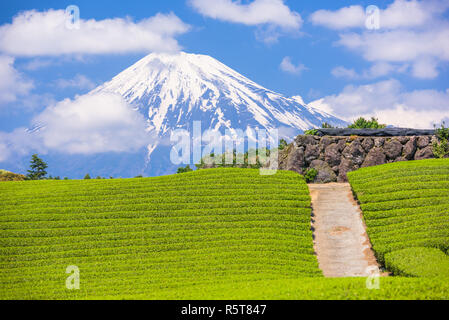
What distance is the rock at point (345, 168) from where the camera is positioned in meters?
31.0

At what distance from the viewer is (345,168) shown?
31125 mm

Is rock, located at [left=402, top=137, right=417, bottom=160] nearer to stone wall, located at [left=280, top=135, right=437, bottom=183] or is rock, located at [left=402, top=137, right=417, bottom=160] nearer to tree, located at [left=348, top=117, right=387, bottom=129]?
stone wall, located at [left=280, top=135, right=437, bottom=183]

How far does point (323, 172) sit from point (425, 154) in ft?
24.2

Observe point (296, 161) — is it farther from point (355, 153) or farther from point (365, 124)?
point (365, 124)

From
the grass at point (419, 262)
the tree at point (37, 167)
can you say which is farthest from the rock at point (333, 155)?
the tree at point (37, 167)

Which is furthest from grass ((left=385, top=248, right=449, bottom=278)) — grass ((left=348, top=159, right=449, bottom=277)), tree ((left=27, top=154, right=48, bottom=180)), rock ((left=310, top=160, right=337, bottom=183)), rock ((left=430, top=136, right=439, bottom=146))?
tree ((left=27, top=154, right=48, bottom=180))

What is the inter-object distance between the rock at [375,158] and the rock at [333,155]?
6.10ft

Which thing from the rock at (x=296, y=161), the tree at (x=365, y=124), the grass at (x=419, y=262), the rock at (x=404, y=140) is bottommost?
the grass at (x=419, y=262)

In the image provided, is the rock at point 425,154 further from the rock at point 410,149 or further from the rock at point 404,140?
the rock at point 404,140

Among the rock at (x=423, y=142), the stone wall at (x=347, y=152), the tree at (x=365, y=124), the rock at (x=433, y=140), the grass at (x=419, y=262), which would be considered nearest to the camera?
the grass at (x=419, y=262)

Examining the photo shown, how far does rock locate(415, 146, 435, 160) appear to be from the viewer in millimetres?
31388

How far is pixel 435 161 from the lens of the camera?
1120 inches
